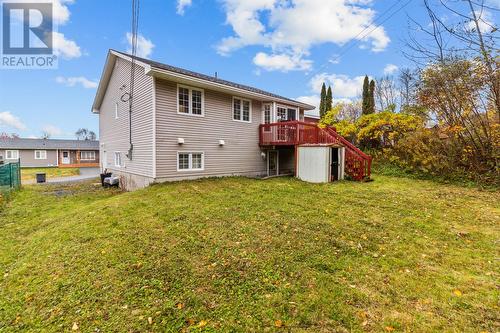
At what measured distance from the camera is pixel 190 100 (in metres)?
10.8

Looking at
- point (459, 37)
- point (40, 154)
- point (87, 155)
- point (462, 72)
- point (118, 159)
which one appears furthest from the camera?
point (87, 155)

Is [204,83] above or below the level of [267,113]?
above

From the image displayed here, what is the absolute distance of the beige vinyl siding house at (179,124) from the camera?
10.0 m

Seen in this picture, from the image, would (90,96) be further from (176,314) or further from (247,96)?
(176,314)

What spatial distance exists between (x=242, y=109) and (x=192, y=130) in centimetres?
338

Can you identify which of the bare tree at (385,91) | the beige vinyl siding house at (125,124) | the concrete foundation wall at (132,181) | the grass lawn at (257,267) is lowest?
the grass lawn at (257,267)

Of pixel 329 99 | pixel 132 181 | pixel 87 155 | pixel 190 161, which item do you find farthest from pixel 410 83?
pixel 87 155

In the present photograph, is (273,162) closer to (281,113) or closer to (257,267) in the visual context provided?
(281,113)

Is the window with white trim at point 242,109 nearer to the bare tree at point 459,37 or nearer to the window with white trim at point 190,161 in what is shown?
the window with white trim at point 190,161

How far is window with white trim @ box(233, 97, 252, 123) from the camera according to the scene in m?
12.7

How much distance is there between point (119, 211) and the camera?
22.1 ft

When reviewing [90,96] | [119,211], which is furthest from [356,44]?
[90,96]

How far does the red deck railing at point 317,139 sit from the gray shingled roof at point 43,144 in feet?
116

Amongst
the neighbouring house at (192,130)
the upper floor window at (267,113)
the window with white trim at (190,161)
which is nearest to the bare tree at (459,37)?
the neighbouring house at (192,130)
